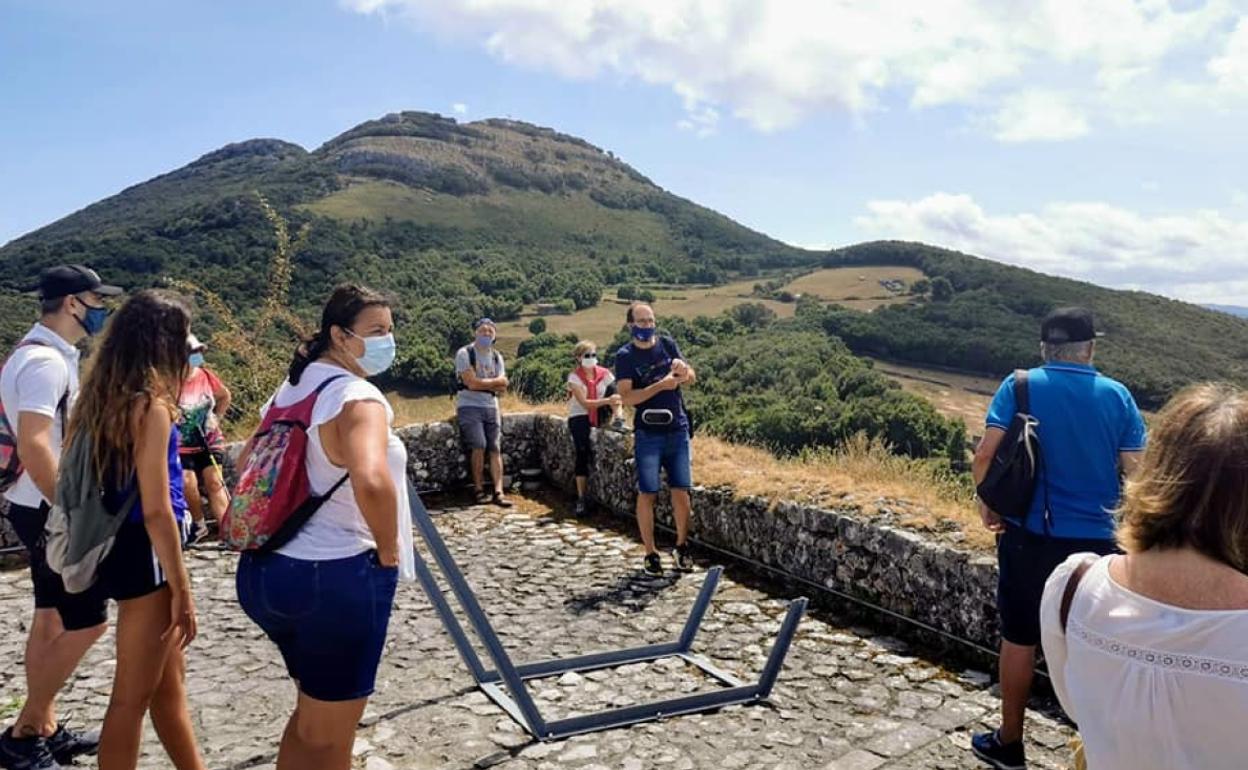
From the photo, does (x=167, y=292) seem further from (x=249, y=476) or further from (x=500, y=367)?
(x=500, y=367)

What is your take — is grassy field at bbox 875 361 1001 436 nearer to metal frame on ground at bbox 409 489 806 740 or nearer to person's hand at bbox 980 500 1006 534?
metal frame on ground at bbox 409 489 806 740

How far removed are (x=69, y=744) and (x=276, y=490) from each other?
83.4 inches

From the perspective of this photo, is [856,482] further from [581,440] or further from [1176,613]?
[1176,613]

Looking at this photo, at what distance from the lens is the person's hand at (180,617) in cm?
276

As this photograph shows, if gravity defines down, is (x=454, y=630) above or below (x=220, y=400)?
below

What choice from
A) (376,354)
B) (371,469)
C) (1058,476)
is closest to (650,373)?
(1058,476)

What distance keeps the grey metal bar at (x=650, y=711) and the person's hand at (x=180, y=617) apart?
157 centimetres

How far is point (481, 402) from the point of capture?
28.0ft

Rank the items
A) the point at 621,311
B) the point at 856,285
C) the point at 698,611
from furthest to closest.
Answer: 1. the point at 856,285
2. the point at 621,311
3. the point at 698,611

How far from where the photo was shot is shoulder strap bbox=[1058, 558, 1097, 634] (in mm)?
1688

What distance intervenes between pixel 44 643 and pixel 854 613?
13.7 ft

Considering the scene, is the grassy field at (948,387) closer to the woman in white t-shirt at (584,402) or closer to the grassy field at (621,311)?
the grassy field at (621,311)

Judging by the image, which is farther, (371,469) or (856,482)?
(856,482)

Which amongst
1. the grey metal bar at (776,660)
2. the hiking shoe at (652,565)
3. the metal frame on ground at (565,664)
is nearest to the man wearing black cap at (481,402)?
the hiking shoe at (652,565)
